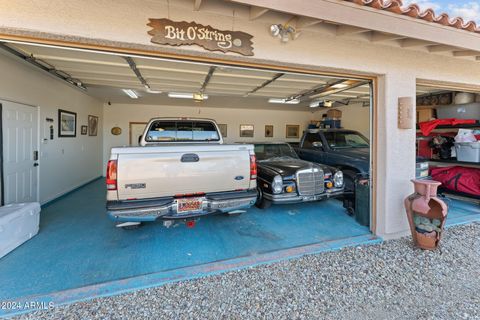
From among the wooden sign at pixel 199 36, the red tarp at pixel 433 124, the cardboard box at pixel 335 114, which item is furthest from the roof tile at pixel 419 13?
the cardboard box at pixel 335 114

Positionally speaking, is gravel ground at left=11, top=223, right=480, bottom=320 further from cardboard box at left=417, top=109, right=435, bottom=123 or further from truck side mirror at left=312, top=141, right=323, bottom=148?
cardboard box at left=417, top=109, right=435, bottom=123

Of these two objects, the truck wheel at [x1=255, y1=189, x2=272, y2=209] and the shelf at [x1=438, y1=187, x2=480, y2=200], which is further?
the shelf at [x1=438, y1=187, x2=480, y2=200]

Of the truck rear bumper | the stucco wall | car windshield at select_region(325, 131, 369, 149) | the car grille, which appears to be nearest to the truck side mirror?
car windshield at select_region(325, 131, 369, 149)

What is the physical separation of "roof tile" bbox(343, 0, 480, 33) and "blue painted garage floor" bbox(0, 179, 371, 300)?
2973 millimetres

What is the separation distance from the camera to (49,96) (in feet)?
16.0

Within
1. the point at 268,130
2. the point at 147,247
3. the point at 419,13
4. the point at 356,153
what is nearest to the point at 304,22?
the point at 419,13

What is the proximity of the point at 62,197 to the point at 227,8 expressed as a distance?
5785mm

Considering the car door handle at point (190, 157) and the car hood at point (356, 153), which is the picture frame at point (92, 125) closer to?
the car door handle at point (190, 157)

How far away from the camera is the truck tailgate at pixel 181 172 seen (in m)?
2.74

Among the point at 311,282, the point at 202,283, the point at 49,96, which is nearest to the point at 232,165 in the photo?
the point at 202,283

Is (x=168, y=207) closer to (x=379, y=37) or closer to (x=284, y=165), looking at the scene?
(x=284, y=165)

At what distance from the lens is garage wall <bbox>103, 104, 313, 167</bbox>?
27.9 feet

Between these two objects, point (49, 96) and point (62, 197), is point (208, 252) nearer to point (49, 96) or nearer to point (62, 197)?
point (62, 197)

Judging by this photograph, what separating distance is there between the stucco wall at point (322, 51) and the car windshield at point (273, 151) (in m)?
2.57
